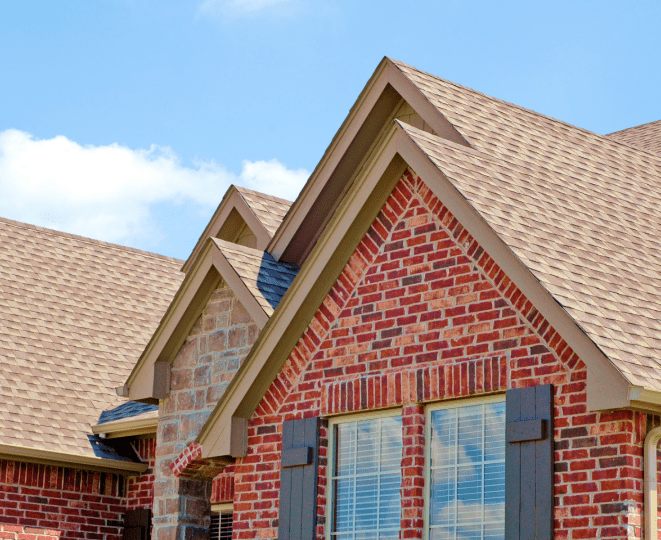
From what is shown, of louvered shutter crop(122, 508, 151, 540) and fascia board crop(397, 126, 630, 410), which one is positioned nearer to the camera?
fascia board crop(397, 126, 630, 410)

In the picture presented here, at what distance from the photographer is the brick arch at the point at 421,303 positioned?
8.91 meters

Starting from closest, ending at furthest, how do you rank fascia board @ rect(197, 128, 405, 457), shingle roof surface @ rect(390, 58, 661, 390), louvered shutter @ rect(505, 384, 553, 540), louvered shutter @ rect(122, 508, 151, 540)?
louvered shutter @ rect(505, 384, 553, 540), shingle roof surface @ rect(390, 58, 661, 390), fascia board @ rect(197, 128, 405, 457), louvered shutter @ rect(122, 508, 151, 540)

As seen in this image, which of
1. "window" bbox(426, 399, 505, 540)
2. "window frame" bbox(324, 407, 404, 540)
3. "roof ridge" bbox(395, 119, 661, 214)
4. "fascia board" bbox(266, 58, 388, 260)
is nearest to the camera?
"window" bbox(426, 399, 505, 540)

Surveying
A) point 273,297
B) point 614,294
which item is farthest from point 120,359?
point 614,294

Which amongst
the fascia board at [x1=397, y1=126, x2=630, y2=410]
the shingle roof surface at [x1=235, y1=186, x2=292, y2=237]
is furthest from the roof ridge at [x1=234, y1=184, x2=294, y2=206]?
the fascia board at [x1=397, y1=126, x2=630, y2=410]

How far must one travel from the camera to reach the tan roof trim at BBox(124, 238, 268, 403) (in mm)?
12375

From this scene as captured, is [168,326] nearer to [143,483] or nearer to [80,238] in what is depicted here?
[143,483]

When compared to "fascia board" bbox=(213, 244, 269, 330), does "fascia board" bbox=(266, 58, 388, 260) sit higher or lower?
higher

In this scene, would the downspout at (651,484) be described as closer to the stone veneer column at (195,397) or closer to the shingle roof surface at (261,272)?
the shingle roof surface at (261,272)

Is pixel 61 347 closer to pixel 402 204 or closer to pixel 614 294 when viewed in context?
pixel 402 204

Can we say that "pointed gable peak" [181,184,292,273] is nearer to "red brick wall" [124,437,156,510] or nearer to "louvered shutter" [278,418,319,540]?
"red brick wall" [124,437,156,510]

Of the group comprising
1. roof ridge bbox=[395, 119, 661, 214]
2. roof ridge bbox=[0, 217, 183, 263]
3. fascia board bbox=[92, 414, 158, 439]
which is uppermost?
roof ridge bbox=[0, 217, 183, 263]

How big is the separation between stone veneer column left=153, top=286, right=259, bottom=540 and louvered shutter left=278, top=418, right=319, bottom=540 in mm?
2154

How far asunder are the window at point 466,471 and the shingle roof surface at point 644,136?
8136 millimetres
